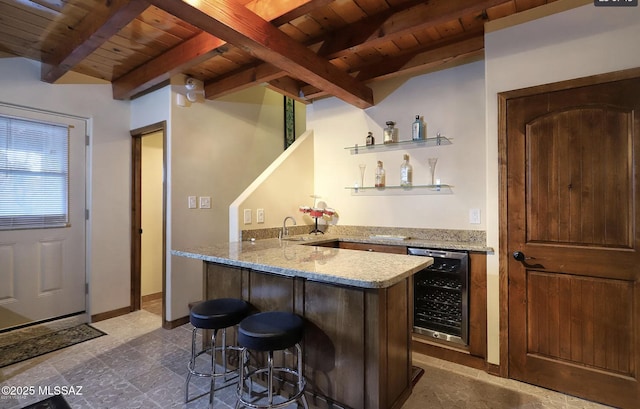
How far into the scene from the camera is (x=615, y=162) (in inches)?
75.5

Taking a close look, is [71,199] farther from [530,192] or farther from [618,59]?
[618,59]

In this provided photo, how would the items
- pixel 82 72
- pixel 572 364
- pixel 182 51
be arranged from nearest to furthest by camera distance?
1. pixel 572 364
2. pixel 182 51
3. pixel 82 72

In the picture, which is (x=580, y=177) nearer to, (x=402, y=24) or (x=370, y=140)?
(x=402, y=24)

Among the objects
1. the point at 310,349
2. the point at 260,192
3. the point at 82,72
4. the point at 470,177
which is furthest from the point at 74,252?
the point at 470,177

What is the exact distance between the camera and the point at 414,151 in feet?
10.3

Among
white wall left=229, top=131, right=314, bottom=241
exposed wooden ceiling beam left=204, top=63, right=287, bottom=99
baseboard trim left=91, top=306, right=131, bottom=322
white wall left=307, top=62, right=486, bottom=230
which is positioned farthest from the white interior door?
white wall left=307, top=62, right=486, bottom=230

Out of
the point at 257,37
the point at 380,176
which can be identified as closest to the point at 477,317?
the point at 380,176

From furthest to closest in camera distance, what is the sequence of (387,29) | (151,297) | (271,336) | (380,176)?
(151,297) → (380,176) → (387,29) → (271,336)

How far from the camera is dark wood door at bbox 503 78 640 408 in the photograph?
1.88 metres

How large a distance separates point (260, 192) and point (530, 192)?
2.25 metres

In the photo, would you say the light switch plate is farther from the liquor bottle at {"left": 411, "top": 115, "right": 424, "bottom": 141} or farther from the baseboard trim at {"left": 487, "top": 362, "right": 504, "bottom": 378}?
the baseboard trim at {"left": 487, "top": 362, "right": 504, "bottom": 378}

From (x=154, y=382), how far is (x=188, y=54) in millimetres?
2547

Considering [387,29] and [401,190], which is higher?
[387,29]

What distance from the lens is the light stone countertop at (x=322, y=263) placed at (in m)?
1.48
